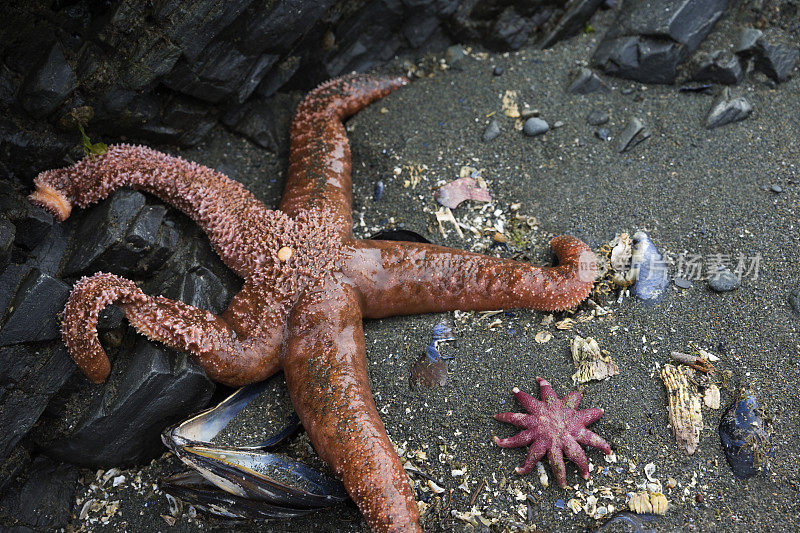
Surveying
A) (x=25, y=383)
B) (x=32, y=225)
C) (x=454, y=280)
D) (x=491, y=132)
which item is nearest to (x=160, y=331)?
(x=25, y=383)

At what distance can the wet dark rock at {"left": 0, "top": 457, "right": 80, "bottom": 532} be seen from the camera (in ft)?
13.1

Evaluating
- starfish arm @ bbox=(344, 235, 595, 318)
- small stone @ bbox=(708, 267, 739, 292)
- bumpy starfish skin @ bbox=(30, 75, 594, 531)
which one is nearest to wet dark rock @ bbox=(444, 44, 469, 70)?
bumpy starfish skin @ bbox=(30, 75, 594, 531)

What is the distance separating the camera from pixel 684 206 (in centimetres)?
489

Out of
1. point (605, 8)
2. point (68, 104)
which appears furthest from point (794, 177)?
point (68, 104)

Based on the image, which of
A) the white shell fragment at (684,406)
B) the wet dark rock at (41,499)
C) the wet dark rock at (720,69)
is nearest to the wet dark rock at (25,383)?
the wet dark rock at (41,499)

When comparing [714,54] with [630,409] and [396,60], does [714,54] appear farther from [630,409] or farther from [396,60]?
[630,409]

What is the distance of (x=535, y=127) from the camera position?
209 inches

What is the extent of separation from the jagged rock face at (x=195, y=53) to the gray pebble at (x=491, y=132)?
0.96 m

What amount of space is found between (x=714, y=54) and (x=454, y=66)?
2.26 meters

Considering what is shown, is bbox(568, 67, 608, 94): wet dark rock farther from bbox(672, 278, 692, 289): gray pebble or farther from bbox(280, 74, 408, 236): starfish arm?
bbox(672, 278, 692, 289): gray pebble

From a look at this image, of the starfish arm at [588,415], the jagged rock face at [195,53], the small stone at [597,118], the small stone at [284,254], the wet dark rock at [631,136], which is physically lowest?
the starfish arm at [588,415]

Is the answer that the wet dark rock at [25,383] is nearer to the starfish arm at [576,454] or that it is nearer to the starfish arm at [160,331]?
the starfish arm at [160,331]

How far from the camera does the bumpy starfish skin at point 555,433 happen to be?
12.3 ft

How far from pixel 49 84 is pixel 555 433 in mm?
3956
